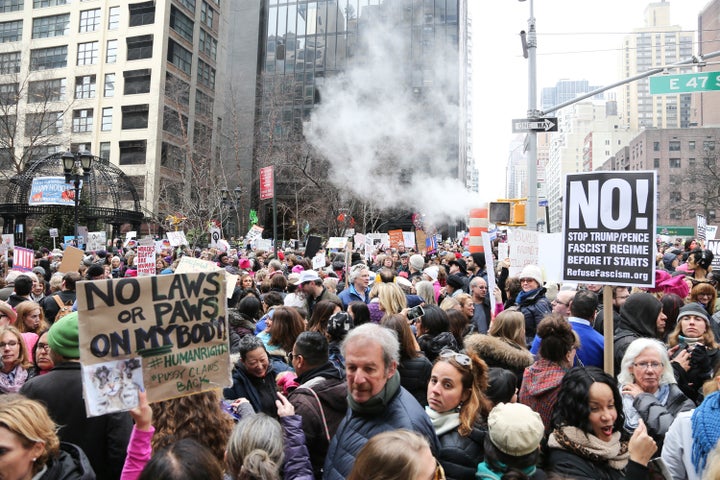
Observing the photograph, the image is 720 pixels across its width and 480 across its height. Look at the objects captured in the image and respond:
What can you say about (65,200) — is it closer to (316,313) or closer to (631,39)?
(316,313)

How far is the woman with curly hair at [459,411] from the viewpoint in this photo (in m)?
2.62

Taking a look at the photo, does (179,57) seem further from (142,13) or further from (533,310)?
(533,310)

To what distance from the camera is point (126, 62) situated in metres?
47.3

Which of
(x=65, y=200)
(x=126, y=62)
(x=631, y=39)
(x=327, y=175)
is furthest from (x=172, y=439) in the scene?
(x=631, y=39)

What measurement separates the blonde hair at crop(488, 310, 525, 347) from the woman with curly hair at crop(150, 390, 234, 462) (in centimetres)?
235

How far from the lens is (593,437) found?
8.76ft

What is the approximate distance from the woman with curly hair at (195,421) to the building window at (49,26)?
57.4 m

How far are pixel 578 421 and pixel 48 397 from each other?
111 inches

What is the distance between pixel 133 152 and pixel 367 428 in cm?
4952

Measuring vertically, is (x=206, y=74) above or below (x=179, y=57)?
Result: below

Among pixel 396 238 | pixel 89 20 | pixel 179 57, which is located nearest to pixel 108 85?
pixel 89 20

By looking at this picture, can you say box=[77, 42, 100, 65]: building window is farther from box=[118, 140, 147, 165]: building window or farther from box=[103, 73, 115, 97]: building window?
box=[118, 140, 147, 165]: building window

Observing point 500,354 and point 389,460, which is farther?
point 500,354

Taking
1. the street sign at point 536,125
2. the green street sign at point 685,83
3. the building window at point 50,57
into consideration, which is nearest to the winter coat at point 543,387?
the green street sign at point 685,83
